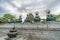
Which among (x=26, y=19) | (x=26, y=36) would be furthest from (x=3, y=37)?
(x=26, y=19)

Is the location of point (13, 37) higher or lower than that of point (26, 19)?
lower

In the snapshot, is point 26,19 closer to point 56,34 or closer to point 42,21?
point 42,21

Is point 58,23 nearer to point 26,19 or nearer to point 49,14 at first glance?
point 49,14

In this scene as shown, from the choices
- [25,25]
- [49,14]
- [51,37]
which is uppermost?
[49,14]

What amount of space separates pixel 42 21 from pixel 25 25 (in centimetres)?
107

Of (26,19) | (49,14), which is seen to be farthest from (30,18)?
(49,14)

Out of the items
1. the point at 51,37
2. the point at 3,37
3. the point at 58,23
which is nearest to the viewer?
the point at 51,37

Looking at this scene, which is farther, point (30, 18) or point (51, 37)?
point (30, 18)

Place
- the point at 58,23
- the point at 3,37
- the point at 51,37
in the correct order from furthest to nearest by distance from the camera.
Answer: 1. the point at 58,23
2. the point at 3,37
3. the point at 51,37

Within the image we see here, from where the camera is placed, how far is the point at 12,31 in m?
7.38

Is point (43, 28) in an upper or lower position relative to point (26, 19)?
lower

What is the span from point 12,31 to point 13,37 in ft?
1.04

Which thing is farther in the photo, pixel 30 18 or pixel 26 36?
pixel 30 18

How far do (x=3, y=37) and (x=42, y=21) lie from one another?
99.5 inches
